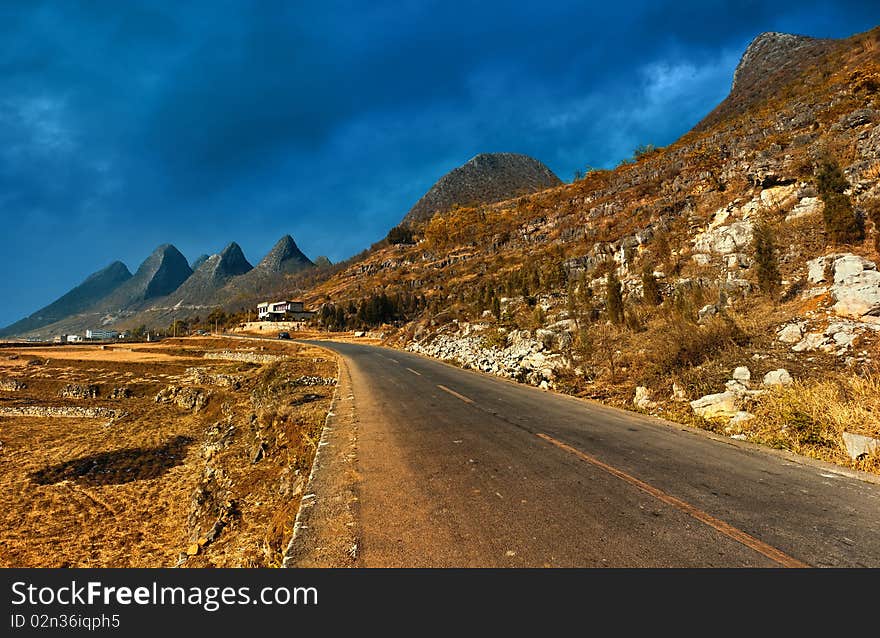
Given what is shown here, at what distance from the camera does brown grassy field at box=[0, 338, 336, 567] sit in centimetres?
551

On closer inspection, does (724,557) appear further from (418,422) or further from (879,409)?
(418,422)

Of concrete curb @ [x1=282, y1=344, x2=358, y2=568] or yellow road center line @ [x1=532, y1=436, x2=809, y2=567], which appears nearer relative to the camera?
yellow road center line @ [x1=532, y1=436, x2=809, y2=567]

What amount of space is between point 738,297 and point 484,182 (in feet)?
522

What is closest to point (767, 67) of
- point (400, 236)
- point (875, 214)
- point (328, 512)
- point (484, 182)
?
point (484, 182)

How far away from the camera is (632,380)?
37.7 feet

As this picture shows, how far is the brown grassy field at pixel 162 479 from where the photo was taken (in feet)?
18.1

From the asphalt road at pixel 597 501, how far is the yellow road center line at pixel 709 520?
1 cm

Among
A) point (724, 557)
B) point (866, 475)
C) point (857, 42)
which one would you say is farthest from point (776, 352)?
point (857, 42)

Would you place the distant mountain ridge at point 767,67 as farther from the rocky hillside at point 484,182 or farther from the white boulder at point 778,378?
the white boulder at point 778,378

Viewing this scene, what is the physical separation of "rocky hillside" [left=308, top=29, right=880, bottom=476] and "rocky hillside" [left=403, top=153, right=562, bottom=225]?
105m

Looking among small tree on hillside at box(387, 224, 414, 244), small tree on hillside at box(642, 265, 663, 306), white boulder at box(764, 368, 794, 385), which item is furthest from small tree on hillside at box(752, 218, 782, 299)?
small tree on hillside at box(387, 224, 414, 244)

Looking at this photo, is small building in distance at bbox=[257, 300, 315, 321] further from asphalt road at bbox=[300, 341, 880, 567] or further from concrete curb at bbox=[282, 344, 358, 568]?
asphalt road at bbox=[300, 341, 880, 567]

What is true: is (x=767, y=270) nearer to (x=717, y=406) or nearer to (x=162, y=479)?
(x=717, y=406)
